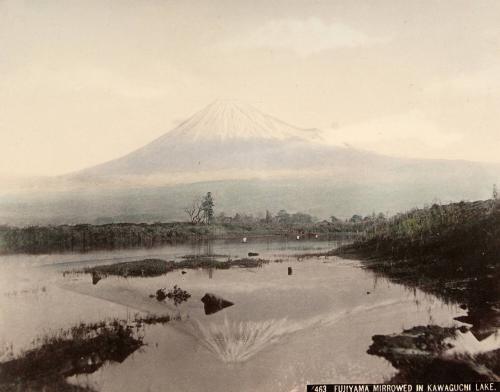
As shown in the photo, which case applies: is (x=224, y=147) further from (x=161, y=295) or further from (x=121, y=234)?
(x=161, y=295)

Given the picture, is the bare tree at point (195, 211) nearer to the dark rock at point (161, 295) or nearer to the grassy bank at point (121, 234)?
the grassy bank at point (121, 234)

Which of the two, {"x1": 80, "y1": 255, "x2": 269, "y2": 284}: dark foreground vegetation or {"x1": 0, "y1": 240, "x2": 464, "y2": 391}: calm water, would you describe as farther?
{"x1": 80, "y1": 255, "x2": 269, "y2": 284}: dark foreground vegetation

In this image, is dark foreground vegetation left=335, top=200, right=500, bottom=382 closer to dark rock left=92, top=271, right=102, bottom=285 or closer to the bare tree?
the bare tree

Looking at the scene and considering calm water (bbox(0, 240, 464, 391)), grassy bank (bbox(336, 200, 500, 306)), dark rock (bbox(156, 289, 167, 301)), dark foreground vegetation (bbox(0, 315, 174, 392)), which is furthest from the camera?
grassy bank (bbox(336, 200, 500, 306))

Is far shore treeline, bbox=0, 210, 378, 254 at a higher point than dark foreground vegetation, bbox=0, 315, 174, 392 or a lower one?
higher

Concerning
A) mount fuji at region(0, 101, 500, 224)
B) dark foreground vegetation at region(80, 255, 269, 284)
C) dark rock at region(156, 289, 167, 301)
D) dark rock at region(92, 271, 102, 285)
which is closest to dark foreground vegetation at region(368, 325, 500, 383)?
mount fuji at region(0, 101, 500, 224)
